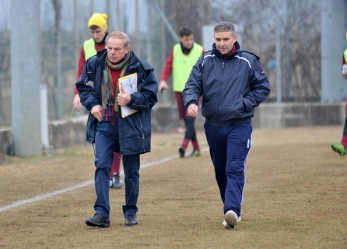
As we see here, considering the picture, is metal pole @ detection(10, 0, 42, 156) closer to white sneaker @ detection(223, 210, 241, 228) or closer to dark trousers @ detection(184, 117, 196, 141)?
dark trousers @ detection(184, 117, 196, 141)

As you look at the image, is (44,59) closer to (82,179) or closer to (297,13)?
(82,179)

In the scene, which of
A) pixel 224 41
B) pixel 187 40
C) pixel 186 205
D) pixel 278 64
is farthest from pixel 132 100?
pixel 278 64

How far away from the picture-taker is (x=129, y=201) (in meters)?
9.72

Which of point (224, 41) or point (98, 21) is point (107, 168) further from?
point (98, 21)

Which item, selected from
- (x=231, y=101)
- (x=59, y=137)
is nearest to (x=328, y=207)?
(x=231, y=101)

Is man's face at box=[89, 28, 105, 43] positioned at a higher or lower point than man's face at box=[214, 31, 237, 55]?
lower

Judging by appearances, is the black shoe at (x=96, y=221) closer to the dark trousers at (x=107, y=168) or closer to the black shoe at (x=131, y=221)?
the dark trousers at (x=107, y=168)

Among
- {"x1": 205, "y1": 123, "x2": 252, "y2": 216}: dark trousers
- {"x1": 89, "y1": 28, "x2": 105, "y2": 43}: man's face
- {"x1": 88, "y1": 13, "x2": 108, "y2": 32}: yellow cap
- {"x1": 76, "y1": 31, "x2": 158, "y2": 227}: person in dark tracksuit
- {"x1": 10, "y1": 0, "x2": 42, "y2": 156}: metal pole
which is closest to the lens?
{"x1": 205, "y1": 123, "x2": 252, "y2": 216}: dark trousers

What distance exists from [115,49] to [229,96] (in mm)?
1062

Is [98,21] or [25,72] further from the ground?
[98,21]

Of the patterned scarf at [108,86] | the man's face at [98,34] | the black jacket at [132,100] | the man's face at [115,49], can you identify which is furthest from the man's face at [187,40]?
the man's face at [115,49]

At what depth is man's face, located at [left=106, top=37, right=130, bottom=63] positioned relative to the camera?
31.0 feet

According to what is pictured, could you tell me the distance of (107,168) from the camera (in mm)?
9594

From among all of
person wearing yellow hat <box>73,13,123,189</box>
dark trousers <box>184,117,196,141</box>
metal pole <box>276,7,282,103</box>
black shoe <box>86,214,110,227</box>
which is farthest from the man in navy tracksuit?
metal pole <box>276,7,282,103</box>
